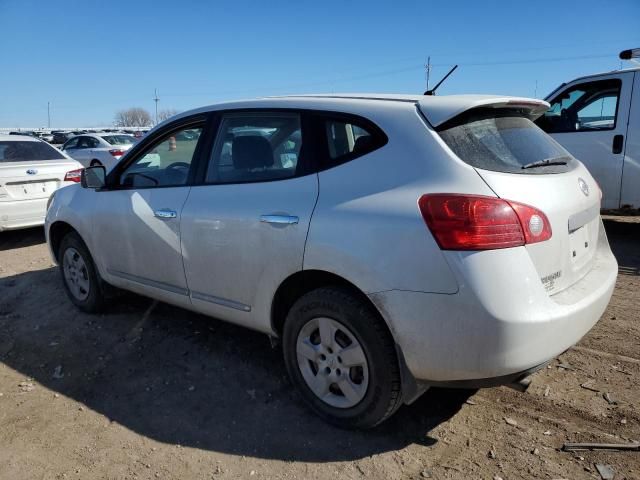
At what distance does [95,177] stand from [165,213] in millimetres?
1030

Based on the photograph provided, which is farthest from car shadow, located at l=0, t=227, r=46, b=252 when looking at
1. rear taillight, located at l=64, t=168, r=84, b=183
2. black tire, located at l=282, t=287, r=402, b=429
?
black tire, located at l=282, t=287, r=402, b=429

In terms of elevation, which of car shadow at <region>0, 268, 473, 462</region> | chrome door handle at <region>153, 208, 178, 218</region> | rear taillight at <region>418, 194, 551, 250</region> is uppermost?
rear taillight at <region>418, 194, 551, 250</region>

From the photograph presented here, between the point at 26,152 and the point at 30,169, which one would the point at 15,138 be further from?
the point at 30,169

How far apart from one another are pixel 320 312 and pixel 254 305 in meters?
0.53

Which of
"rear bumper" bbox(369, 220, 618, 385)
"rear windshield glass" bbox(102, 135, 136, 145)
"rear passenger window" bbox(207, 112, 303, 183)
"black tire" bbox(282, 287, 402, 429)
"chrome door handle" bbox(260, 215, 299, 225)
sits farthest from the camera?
"rear windshield glass" bbox(102, 135, 136, 145)

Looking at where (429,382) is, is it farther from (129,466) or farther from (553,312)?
(129,466)

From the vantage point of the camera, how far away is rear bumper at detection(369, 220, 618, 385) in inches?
84.7

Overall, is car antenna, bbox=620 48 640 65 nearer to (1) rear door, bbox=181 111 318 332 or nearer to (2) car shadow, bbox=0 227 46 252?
(1) rear door, bbox=181 111 318 332

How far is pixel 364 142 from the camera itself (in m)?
2.59

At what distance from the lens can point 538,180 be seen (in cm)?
243

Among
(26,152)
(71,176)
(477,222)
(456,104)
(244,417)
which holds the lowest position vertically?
(244,417)

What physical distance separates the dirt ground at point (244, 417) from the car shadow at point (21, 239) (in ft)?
12.2

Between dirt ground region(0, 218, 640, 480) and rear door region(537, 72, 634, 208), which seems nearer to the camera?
dirt ground region(0, 218, 640, 480)

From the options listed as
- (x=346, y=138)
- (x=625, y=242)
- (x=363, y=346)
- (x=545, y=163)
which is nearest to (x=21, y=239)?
(x=346, y=138)
